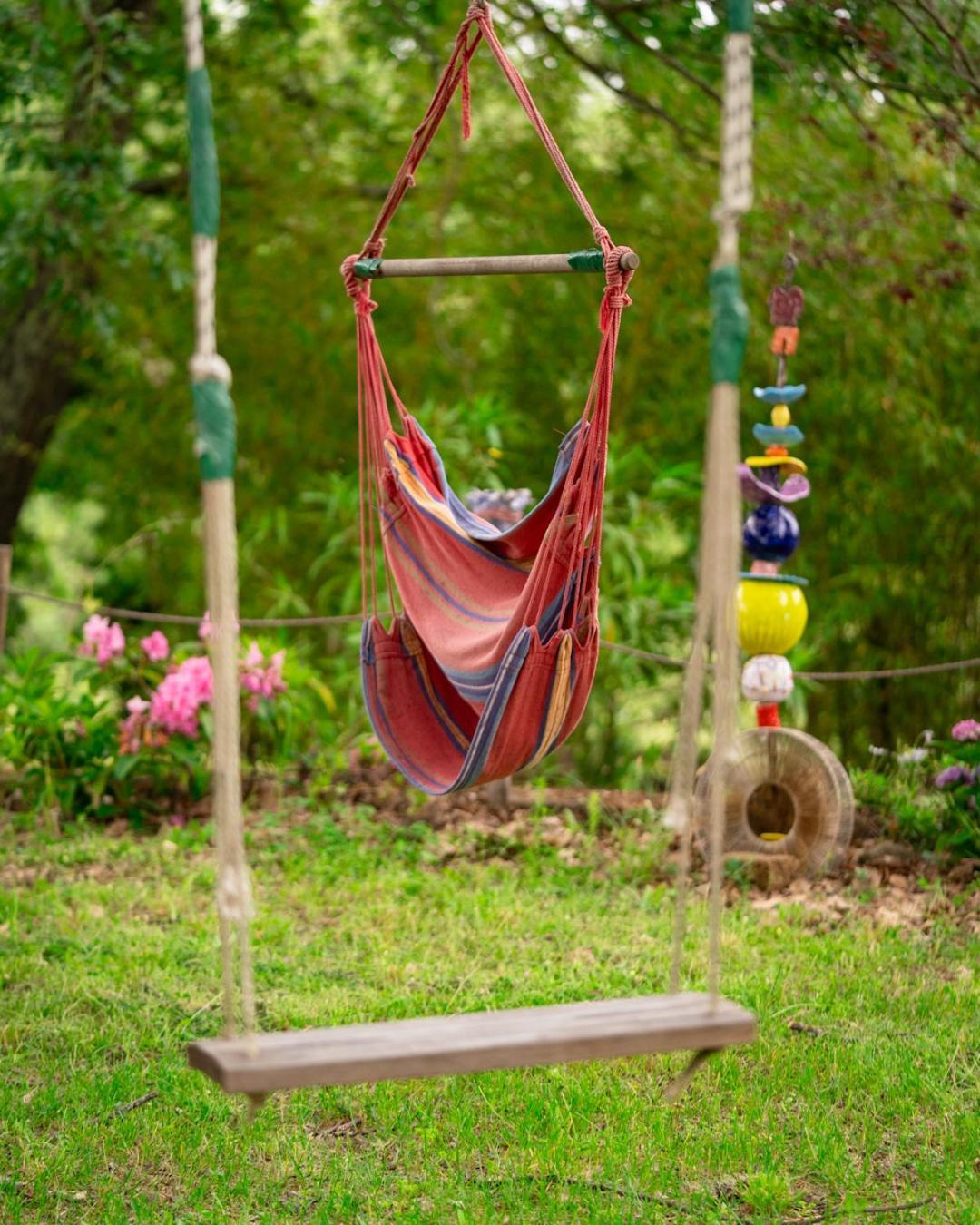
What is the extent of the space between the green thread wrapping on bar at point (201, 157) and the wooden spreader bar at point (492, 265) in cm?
79

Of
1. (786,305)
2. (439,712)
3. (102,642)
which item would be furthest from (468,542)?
(102,642)

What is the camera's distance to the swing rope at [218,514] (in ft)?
4.63

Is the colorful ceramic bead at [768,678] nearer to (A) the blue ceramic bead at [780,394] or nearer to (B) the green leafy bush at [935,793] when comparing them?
(B) the green leafy bush at [935,793]

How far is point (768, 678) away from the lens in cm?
353

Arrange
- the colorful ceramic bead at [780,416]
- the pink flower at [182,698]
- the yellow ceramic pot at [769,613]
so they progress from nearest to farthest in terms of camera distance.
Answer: the yellow ceramic pot at [769,613] → the colorful ceramic bead at [780,416] → the pink flower at [182,698]

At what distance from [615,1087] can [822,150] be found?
3.57m

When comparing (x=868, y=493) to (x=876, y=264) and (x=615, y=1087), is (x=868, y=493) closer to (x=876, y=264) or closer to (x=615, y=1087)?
(x=876, y=264)

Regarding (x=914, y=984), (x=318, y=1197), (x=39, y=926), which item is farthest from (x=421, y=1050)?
(x=39, y=926)

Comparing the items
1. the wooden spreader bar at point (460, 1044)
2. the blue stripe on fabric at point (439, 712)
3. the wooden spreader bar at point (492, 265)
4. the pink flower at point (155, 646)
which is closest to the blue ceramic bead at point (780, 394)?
the wooden spreader bar at point (492, 265)

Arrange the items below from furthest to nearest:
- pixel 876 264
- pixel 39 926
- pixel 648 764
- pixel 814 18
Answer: pixel 648 764, pixel 876 264, pixel 814 18, pixel 39 926

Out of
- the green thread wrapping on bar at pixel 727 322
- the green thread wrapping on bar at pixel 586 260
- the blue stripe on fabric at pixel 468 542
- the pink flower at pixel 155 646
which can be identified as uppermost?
the green thread wrapping on bar at pixel 586 260

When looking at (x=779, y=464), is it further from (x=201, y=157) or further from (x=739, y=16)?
(x=201, y=157)

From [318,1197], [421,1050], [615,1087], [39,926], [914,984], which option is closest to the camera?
[421,1050]

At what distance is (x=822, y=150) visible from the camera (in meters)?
4.98
